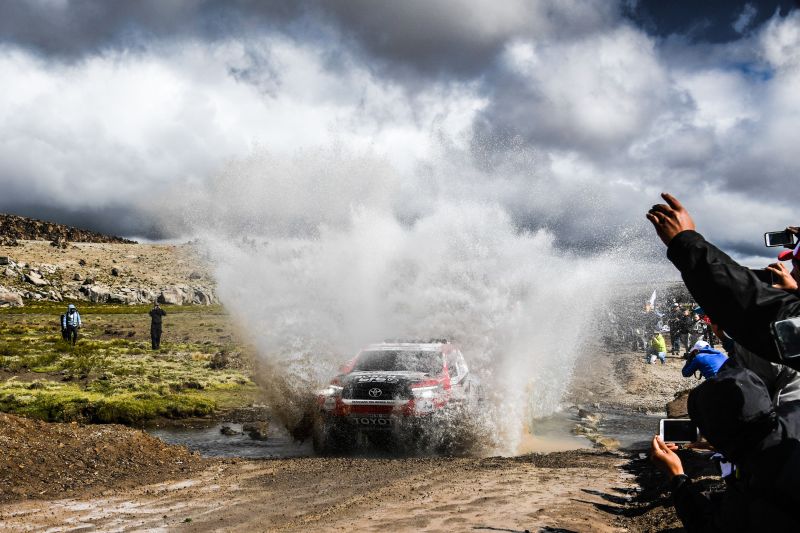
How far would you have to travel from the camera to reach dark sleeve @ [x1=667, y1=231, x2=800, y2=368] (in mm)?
1997

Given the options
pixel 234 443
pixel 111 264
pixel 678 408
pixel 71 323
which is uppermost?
pixel 111 264

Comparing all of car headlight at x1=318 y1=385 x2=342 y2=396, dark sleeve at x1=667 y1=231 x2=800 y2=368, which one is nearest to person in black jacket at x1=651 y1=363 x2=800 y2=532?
dark sleeve at x1=667 y1=231 x2=800 y2=368

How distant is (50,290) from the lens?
4023 inches

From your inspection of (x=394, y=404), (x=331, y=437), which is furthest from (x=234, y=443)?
(x=394, y=404)

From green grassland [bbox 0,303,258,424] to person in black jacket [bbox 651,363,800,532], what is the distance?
51.1 ft

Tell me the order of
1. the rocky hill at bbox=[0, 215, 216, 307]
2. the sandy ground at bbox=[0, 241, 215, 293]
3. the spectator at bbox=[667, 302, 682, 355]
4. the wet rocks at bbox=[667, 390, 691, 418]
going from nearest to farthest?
the wet rocks at bbox=[667, 390, 691, 418], the spectator at bbox=[667, 302, 682, 355], the rocky hill at bbox=[0, 215, 216, 307], the sandy ground at bbox=[0, 241, 215, 293]

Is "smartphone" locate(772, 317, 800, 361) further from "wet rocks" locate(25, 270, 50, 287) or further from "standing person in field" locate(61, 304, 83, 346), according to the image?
"wet rocks" locate(25, 270, 50, 287)

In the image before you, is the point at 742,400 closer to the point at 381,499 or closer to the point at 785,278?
the point at 785,278

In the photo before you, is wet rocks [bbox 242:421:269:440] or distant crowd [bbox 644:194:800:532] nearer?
distant crowd [bbox 644:194:800:532]

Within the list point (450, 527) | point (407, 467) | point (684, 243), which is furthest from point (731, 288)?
point (407, 467)

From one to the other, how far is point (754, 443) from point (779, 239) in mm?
1974

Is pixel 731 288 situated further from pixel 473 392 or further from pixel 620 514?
pixel 473 392

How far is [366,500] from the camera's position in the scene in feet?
24.0

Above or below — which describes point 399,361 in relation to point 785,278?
below
